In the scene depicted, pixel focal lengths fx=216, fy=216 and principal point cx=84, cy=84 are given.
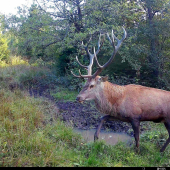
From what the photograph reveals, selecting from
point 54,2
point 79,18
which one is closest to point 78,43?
point 79,18

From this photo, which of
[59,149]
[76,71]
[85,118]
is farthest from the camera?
[76,71]

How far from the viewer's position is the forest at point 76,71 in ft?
14.4

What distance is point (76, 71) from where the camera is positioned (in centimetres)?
1098

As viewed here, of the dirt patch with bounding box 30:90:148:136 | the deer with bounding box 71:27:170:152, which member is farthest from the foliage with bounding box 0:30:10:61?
the deer with bounding box 71:27:170:152

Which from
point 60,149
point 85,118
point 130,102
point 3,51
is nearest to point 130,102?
point 130,102

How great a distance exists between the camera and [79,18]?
10906 millimetres

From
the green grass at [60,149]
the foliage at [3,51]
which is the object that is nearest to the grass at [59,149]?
the green grass at [60,149]

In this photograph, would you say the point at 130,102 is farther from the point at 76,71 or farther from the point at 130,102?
the point at 76,71

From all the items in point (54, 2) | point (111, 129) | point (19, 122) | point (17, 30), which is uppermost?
point (54, 2)

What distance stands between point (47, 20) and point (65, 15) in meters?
0.92

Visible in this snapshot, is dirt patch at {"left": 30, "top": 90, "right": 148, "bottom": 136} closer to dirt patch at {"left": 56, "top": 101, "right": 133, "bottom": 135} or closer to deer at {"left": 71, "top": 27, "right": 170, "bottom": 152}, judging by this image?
dirt patch at {"left": 56, "top": 101, "right": 133, "bottom": 135}

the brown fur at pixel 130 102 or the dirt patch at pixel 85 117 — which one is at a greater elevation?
the brown fur at pixel 130 102

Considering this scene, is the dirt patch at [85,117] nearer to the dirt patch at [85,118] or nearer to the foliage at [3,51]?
the dirt patch at [85,118]

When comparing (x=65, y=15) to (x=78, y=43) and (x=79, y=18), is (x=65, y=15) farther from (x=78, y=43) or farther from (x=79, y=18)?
(x=78, y=43)
